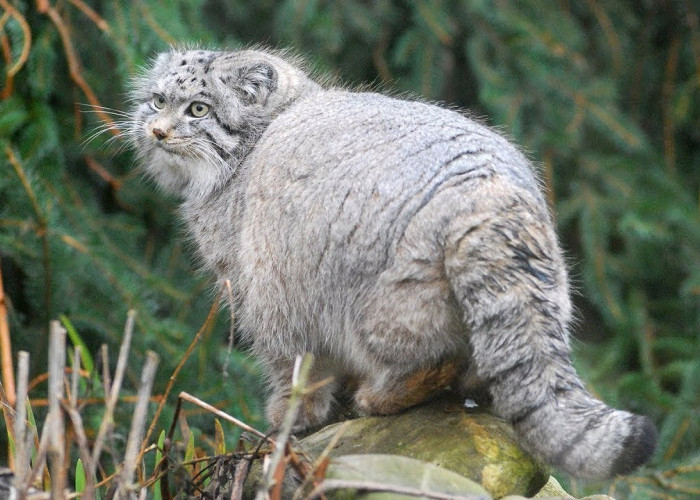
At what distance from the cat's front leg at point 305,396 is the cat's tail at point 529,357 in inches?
38.0

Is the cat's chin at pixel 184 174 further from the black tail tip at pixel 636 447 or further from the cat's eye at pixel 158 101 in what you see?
the black tail tip at pixel 636 447

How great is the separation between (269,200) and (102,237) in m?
1.64

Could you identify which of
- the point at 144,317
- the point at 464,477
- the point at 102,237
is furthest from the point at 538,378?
the point at 102,237

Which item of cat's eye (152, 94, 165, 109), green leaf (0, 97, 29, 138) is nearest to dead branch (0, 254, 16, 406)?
A: green leaf (0, 97, 29, 138)

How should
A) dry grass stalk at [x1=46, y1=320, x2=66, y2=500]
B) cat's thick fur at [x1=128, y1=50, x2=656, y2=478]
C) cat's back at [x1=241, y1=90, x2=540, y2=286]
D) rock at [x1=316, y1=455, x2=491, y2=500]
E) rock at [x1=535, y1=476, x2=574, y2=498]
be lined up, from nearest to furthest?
dry grass stalk at [x1=46, y1=320, x2=66, y2=500]
rock at [x1=316, y1=455, x2=491, y2=500]
cat's thick fur at [x1=128, y1=50, x2=656, y2=478]
cat's back at [x1=241, y1=90, x2=540, y2=286]
rock at [x1=535, y1=476, x2=574, y2=498]

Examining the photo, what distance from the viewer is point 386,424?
3652 millimetres

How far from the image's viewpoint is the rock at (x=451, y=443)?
10.9 feet

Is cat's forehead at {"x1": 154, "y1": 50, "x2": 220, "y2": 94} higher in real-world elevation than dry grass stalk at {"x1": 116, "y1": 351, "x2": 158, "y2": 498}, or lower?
higher

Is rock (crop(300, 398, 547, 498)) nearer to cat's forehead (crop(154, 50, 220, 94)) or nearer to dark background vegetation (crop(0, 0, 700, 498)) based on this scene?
dark background vegetation (crop(0, 0, 700, 498))

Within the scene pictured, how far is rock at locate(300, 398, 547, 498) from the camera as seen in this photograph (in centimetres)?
334

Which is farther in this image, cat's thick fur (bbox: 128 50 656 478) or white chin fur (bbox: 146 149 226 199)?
white chin fur (bbox: 146 149 226 199)

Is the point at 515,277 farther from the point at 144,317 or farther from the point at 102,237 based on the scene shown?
the point at 102,237

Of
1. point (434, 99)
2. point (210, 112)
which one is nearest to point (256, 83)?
point (210, 112)

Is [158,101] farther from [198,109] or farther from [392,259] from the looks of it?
[392,259]
